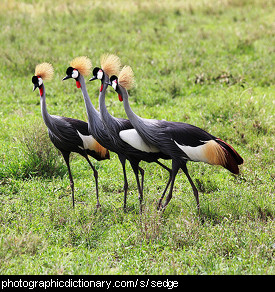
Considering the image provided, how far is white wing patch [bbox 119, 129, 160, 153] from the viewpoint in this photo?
5098mm

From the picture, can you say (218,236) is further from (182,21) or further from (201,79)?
(182,21)

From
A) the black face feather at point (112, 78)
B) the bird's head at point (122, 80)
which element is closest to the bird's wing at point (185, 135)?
the bird's head at point (122, 80)

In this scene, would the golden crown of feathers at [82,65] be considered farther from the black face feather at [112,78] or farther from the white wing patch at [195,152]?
the white wing patch at [195,152]

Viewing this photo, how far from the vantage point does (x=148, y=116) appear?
27.1ft

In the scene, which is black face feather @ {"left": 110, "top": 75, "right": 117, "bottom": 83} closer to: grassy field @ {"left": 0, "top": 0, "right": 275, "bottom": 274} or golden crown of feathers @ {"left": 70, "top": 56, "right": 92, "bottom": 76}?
golden crown of feathers @ {"left": 70, "top": 56, "right": 92, "bottom": 76}

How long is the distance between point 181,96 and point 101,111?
434 centimetres

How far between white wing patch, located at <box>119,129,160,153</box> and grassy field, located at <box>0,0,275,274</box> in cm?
64

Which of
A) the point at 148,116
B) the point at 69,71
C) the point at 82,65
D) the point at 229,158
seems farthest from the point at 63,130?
the point at 148,116

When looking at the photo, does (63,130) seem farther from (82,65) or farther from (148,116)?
(148,116)

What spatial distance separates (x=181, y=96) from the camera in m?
9.23

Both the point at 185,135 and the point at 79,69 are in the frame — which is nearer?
the point at 185,135

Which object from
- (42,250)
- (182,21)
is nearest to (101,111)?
(42,250)

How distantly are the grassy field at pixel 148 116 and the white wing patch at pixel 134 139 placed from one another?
2.10 feet

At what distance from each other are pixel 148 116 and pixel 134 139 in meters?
3.20
